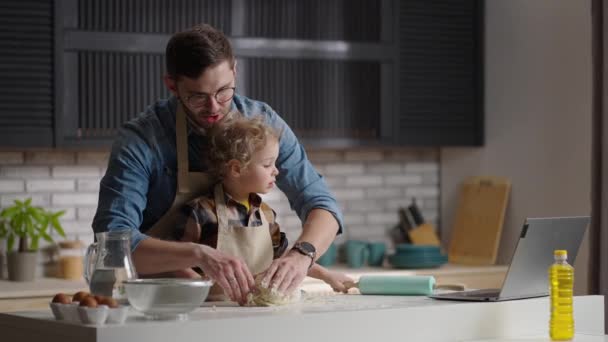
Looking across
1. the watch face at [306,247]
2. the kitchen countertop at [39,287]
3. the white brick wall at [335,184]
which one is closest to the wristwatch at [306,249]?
the watch face at [306,247]

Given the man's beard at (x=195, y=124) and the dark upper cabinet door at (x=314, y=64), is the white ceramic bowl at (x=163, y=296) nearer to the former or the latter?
the man's beard at (x=195, y=124)

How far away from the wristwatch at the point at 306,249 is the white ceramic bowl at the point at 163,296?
0.67 metres

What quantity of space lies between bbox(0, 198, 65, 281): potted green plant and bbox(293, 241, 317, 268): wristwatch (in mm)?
2148

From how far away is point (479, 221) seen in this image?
586cm

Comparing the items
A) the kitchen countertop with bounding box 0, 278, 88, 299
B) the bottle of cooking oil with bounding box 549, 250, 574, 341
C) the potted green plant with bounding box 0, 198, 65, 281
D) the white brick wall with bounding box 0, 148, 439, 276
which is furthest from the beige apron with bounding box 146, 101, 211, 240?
the white brick wall with bounding box 0, 148, 439, 276

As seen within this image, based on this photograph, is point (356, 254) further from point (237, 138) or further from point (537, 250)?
point (537, 250)

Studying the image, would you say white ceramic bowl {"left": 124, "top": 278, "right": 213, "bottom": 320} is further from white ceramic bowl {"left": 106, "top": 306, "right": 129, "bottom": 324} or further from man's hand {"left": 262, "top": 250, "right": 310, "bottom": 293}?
man's hand {"left": 262, "top": 250, "right": 310, "bottom": 293}

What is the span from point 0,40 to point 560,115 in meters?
2.72

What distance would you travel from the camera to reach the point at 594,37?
192 inches

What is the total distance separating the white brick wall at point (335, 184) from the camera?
5234 mm

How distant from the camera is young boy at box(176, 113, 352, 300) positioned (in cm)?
321

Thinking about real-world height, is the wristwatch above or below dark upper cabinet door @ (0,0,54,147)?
below

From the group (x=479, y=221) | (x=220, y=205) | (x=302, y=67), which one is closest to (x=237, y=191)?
(x=220, y=205)

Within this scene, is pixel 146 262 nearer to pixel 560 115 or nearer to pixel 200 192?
pixel 200 192
